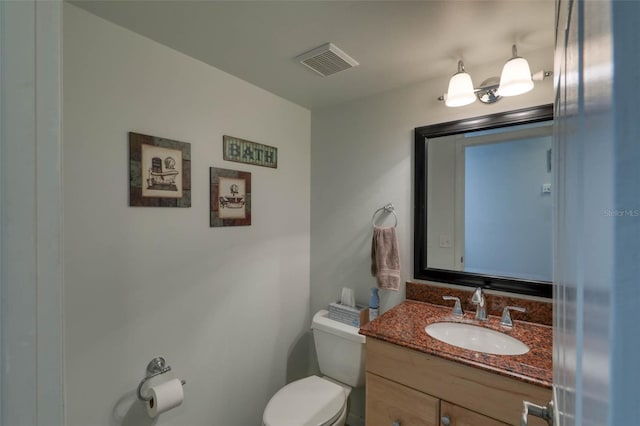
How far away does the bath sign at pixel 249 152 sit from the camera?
5.44ft

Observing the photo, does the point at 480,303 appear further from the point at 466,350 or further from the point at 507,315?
the point at 466,350

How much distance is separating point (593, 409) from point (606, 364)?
8 centimetres

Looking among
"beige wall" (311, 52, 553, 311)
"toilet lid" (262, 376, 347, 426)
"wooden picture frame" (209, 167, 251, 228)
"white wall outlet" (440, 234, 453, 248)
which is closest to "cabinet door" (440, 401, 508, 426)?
"toilet lid" (262, 376, 347, 426)

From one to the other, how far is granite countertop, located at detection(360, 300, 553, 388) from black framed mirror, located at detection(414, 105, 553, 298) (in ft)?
0.59

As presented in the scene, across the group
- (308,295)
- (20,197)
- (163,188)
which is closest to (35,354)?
(20,197)

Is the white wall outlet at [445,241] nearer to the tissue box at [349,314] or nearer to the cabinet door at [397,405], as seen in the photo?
the tissue box at [349,314]

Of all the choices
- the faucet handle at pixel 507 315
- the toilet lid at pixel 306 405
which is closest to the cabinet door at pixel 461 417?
the faucet handle at pixel 507 315

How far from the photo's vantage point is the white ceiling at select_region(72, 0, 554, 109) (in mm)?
1115

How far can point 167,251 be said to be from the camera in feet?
4.59

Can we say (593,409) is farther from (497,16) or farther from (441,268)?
(441,268)

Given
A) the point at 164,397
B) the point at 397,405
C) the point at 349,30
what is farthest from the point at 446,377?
the point at 349,30

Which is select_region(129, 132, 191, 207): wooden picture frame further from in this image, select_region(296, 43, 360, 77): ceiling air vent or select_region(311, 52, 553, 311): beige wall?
select_region(311, 52, 553, 311): beige wall

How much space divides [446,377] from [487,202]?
905 mm

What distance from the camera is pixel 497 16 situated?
1158 mm
